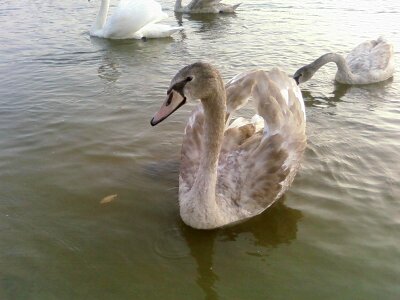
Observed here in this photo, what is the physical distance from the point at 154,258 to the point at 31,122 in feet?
11.7

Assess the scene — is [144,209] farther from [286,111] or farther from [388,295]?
[388,295]

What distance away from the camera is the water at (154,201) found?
3.53 m

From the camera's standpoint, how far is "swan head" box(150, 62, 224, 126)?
3617 mm

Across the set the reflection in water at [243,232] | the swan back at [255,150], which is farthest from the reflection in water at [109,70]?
the reflection in water at [243,232]

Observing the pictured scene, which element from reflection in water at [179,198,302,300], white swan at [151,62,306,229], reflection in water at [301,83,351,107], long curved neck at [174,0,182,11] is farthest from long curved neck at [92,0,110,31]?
reflection in water at [179,198,302,300]

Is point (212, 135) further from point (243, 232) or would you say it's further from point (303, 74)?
point (303, 74)

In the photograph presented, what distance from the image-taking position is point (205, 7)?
621 inches

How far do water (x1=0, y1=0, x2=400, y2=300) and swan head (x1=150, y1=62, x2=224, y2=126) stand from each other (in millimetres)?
1159

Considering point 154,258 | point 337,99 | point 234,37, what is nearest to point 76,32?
point 234,37

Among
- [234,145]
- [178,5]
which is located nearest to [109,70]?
[234,145]

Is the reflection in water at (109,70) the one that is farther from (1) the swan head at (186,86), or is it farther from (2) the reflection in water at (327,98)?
(1) the swan head at (186,86)

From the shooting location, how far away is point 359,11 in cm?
1455

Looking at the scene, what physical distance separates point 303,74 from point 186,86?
5021mm

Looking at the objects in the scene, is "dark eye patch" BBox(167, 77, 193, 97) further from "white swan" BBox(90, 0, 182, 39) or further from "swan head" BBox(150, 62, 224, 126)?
"white swan" BBox(90, 0, 182, 39)
